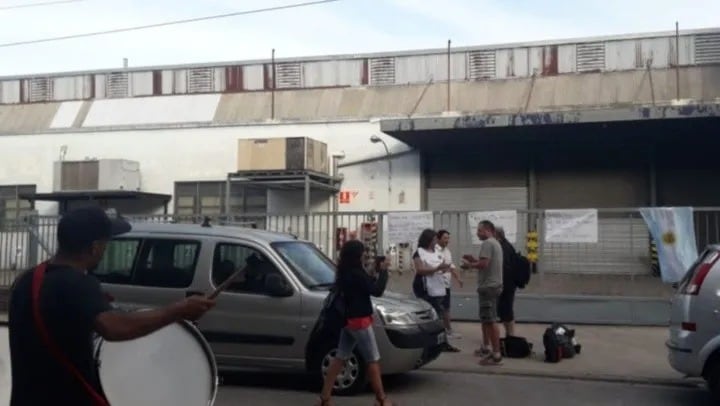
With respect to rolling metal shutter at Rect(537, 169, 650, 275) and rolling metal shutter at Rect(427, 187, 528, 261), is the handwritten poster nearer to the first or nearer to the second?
rolling metal shutter at Rect(537, 169, 650, 275)

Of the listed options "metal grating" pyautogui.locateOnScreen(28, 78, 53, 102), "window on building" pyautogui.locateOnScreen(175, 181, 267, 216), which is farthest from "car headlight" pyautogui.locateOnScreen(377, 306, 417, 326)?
"metal grating" pyautogui.locateOnScreen(28, 78, 53, 102)

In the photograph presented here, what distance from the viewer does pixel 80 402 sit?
10.7ft

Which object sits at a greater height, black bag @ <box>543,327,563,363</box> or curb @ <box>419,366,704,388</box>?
black bag @ <box>543,327,563,363</box>

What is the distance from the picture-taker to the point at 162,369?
146 inches

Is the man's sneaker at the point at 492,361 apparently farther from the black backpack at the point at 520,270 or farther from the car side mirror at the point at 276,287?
the car side mirror at the point at 276,287

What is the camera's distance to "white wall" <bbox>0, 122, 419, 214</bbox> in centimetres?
2291

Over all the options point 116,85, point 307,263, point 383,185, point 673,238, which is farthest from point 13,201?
point 673,238

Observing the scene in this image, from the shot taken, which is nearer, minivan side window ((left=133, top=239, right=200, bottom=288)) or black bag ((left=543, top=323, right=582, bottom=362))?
minivan side window ((left=133, top=239, right=200, bottom=288))

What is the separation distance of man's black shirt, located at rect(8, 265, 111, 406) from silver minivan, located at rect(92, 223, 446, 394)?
5.99m

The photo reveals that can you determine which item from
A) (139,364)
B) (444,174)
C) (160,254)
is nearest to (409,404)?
(160,254)

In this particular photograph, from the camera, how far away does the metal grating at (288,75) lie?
25.1m

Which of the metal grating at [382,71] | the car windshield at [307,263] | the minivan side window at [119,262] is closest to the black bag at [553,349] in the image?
the car windshield at [307,263]

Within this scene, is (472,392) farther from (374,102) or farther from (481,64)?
(481,64)

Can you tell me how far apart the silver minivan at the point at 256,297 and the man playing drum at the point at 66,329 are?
5987 millimetres
